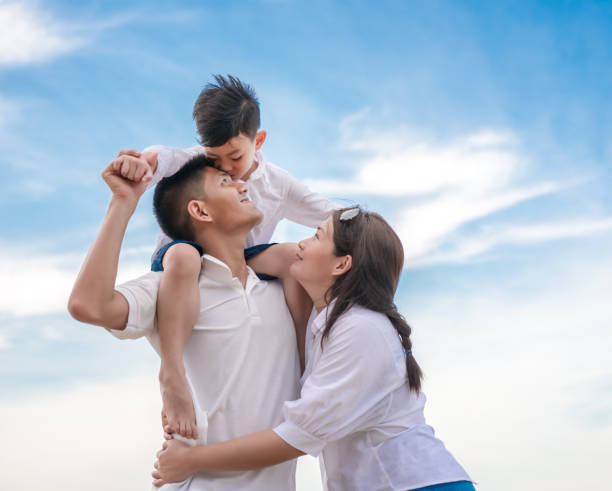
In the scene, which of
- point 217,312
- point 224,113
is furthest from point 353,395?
point 224,113

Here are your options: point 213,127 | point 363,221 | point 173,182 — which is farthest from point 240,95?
point 363,221

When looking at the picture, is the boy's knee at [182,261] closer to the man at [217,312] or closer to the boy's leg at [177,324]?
the boy's leg at [177,324]

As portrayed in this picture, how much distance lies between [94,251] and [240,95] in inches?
59.9

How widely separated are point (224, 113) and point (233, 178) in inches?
15.0

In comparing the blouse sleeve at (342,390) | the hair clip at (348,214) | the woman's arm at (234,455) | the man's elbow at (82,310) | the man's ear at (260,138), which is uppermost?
the man's ear at (260,138)

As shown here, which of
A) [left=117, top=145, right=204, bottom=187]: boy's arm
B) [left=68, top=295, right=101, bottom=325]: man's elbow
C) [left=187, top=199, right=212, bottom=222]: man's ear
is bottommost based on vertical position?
[left=68, top=295, right=101, bottom=325]: man's elbow

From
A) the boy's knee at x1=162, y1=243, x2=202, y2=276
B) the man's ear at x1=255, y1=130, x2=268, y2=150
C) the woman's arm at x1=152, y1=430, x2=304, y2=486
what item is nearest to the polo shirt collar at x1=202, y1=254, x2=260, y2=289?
the boy's knee at x1=162, y1=243, x2=202, y2=276

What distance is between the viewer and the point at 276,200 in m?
3.90

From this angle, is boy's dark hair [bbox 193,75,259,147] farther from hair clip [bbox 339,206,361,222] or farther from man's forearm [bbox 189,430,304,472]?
man's forearm [bbox 189,430,304,472]

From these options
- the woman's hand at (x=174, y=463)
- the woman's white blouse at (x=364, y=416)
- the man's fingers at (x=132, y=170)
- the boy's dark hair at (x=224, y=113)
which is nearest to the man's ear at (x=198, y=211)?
the man's fingers at (x=132, y=170)

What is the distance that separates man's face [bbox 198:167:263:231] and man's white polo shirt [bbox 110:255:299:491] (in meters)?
0.25

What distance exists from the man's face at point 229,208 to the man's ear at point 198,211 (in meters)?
0.02

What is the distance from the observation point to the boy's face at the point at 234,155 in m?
3.44

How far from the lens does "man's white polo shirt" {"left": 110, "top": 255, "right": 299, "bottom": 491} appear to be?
9.04ft
